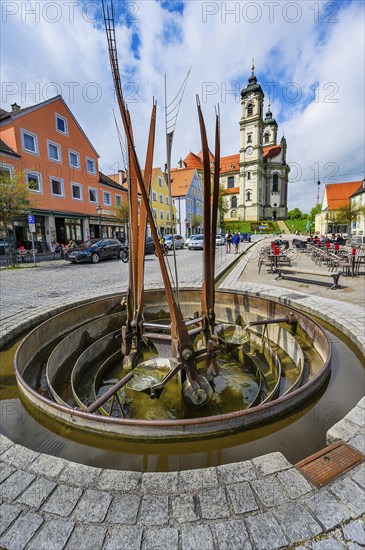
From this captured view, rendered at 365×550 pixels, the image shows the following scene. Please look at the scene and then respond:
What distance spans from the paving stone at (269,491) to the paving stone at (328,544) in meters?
0.23

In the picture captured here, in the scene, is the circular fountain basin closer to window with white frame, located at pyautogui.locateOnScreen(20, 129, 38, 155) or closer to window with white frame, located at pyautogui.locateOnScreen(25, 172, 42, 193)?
window with white frame, located at pyautogui.locateOnScreen(25, 172, 42, 193)

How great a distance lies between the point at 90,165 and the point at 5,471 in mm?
30294

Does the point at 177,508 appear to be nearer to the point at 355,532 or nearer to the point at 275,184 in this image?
the point at 355,532

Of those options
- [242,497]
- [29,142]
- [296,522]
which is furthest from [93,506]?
[29,142]

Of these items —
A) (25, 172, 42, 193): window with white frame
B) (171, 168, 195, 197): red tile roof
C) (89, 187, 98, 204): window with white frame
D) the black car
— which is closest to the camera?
the black car

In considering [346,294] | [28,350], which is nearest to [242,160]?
[346,294]

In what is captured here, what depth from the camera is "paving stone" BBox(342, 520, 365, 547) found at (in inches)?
56.0

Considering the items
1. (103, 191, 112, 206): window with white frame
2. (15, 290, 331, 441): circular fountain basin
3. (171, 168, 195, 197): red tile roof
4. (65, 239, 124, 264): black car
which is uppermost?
(171, 168, 195, 197): red tile roof

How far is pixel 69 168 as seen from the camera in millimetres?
25172

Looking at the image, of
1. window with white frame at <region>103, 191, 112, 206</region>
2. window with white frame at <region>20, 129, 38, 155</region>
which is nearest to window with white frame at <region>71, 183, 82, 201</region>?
window with white frame at <region>103, 191, 112, 206</region>

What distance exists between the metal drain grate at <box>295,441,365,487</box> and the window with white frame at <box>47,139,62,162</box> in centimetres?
2663

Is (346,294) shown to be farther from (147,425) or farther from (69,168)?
(69,168)

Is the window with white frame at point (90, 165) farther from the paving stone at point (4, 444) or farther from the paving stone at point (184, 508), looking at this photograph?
the paving stone at point (184, 508)

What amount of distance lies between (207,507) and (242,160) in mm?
80970
